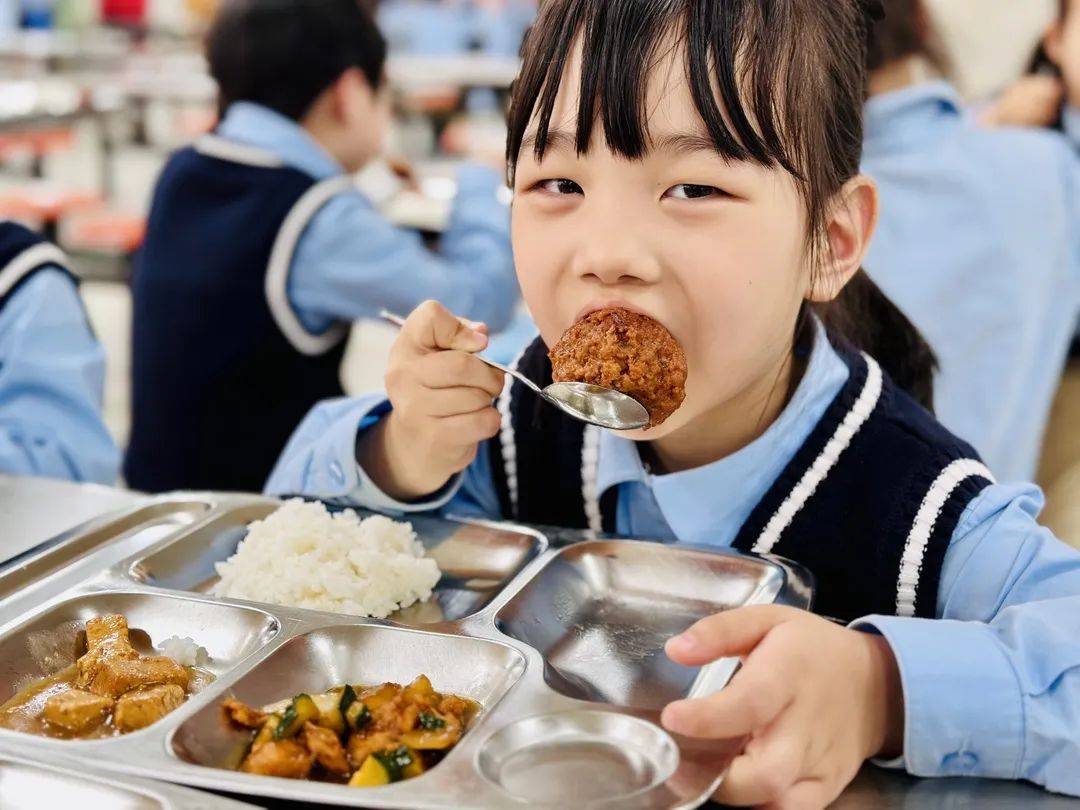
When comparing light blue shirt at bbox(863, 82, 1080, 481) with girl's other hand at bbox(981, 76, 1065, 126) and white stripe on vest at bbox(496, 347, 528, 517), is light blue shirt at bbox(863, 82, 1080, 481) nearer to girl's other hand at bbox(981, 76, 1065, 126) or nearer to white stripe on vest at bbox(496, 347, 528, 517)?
girl's other hand at bbox(981, 76, 1065, 126)

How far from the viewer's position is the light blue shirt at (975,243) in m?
2.53

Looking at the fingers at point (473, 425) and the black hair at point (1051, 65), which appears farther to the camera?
the black hair at point (1051, 65)

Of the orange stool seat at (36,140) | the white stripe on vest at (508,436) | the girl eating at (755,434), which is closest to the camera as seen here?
the girl eating at (755,434)

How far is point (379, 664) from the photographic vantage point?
1102 millimetres

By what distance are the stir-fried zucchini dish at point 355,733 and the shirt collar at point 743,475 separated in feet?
1.48

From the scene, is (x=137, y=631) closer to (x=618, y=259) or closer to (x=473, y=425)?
(x=473, y=425)

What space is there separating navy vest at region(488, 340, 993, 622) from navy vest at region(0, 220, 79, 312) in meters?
1.07

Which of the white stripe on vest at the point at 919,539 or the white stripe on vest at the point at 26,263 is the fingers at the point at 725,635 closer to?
the white stripe on vest at the point at 919,539

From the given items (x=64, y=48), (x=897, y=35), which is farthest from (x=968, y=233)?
(x=64, y=48)

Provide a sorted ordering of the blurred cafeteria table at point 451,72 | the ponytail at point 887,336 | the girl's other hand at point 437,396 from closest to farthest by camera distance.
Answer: the girl's other hand at point 437,396, the ponytail at point 887,336, the blurred cafeteria table at point 451,72

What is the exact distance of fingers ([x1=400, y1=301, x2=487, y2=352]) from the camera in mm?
1317

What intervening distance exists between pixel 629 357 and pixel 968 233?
169 centimetres

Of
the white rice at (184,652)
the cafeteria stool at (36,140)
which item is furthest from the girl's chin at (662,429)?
the cafeteria stool at (36,140)

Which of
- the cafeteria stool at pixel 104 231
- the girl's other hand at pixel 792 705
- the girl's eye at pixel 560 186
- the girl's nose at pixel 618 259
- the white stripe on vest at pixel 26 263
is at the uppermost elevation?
the girl's eye at pixel 560 186
